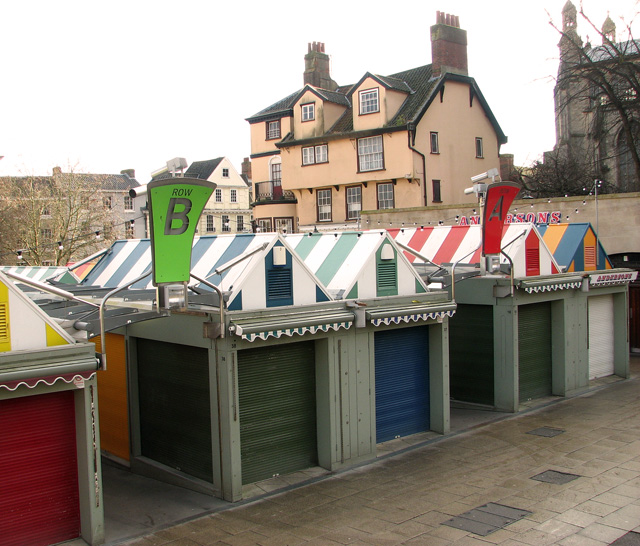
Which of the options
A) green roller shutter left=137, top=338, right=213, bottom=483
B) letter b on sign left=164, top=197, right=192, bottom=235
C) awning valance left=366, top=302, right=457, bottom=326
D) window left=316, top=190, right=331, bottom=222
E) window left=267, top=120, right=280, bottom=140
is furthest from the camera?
window left=267, top=120, right=280, bottom=140

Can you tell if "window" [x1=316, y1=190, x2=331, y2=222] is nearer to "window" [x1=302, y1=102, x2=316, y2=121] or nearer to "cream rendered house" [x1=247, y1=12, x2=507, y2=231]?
"cream rendered house" [x1=247, y1=12, x2=507, y2=231]

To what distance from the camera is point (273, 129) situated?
39.7 m

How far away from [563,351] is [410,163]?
16350 mm

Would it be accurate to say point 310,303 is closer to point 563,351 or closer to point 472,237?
point 472,237

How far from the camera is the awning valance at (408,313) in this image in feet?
41.3

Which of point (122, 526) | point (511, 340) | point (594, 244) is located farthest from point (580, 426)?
point (122, 526)

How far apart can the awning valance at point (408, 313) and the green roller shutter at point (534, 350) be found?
3.79m

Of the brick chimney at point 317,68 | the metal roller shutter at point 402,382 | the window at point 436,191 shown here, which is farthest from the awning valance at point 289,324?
the brick chimney at point 317,68

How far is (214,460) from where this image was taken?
1096cm

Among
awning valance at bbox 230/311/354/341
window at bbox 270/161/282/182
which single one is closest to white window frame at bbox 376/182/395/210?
window at bbox 270/161/282/182

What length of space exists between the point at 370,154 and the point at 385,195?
226 centimetres

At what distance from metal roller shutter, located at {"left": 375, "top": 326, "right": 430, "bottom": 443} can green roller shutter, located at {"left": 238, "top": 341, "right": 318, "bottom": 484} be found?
6.20 ft

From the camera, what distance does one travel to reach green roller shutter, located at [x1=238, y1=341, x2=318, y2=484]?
1128 centimetres

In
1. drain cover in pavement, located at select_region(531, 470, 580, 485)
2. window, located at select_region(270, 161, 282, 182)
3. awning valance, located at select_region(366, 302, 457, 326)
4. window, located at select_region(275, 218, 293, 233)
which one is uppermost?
window, located at select_region(270, 161, 282, 182)
